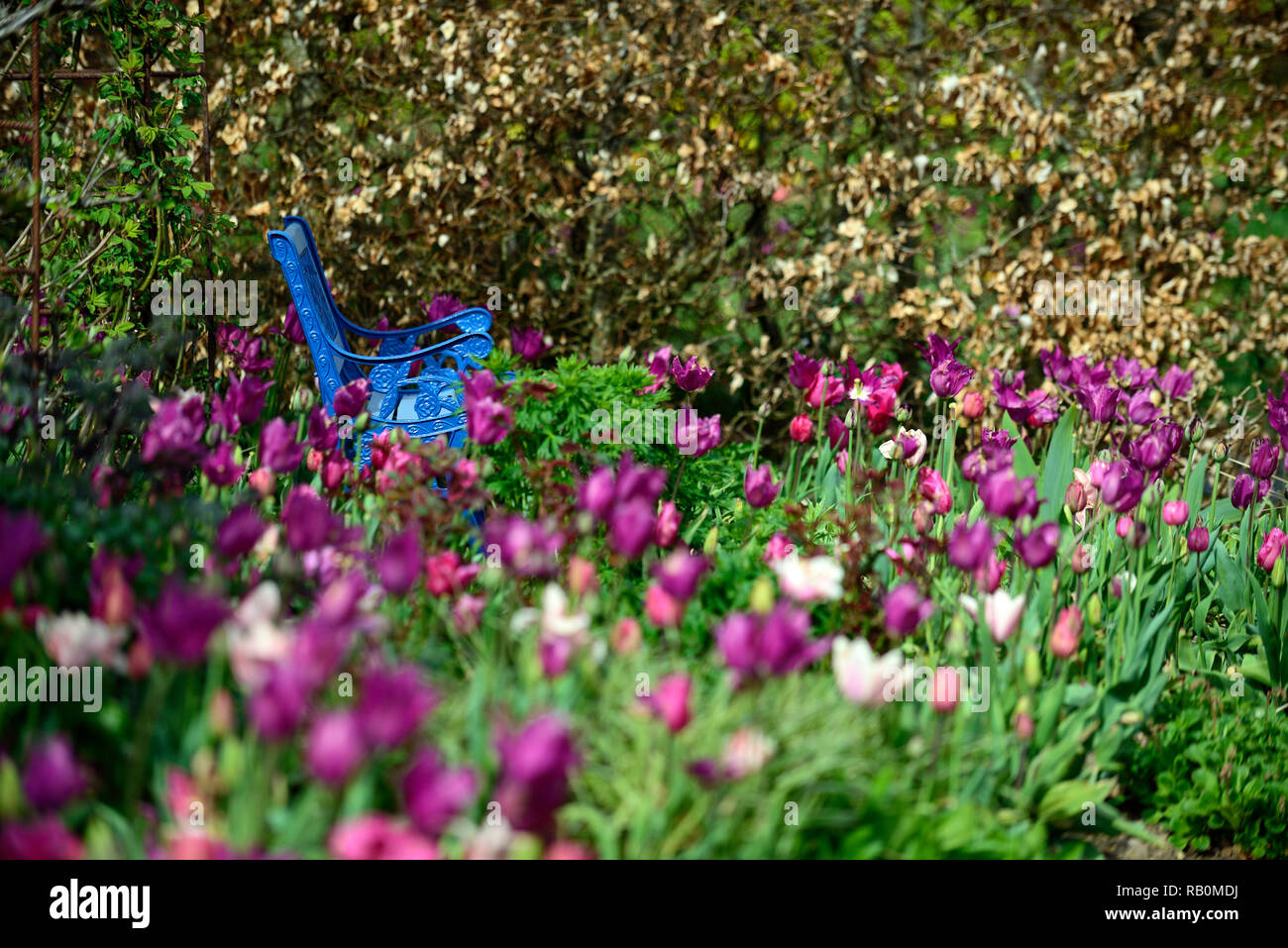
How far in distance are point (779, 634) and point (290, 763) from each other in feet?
2.58

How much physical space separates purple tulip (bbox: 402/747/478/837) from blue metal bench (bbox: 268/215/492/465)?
230 centimetres

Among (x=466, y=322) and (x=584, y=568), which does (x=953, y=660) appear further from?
(x=466, y=322)

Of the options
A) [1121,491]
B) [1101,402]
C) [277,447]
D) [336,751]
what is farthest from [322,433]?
[1101,402]

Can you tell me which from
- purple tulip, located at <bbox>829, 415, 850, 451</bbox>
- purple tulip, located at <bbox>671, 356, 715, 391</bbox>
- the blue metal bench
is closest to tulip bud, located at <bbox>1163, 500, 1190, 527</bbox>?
purple tulip, located at <bbox>829, 415, 850, 451</bbox>

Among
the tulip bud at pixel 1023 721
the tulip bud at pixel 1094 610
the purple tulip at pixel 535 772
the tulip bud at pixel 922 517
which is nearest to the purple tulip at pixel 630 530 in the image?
the purple tulip at pixel 535 772

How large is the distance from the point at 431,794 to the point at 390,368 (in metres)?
2.95

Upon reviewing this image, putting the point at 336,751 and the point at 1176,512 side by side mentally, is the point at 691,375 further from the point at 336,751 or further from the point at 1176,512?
the point at 336,751

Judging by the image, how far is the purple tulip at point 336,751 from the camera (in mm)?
1274

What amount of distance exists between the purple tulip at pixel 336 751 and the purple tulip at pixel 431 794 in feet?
0.23

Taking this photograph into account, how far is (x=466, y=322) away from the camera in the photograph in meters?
4.07

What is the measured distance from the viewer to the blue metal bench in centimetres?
372

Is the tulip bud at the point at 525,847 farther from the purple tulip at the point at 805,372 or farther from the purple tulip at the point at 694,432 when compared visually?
the purple tulip at the point at 805,372

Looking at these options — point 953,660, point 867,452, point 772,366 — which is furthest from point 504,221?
point 953,660

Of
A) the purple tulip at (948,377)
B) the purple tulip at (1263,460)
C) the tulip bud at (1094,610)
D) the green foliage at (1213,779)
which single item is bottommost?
the green foliage at (1213,779)
